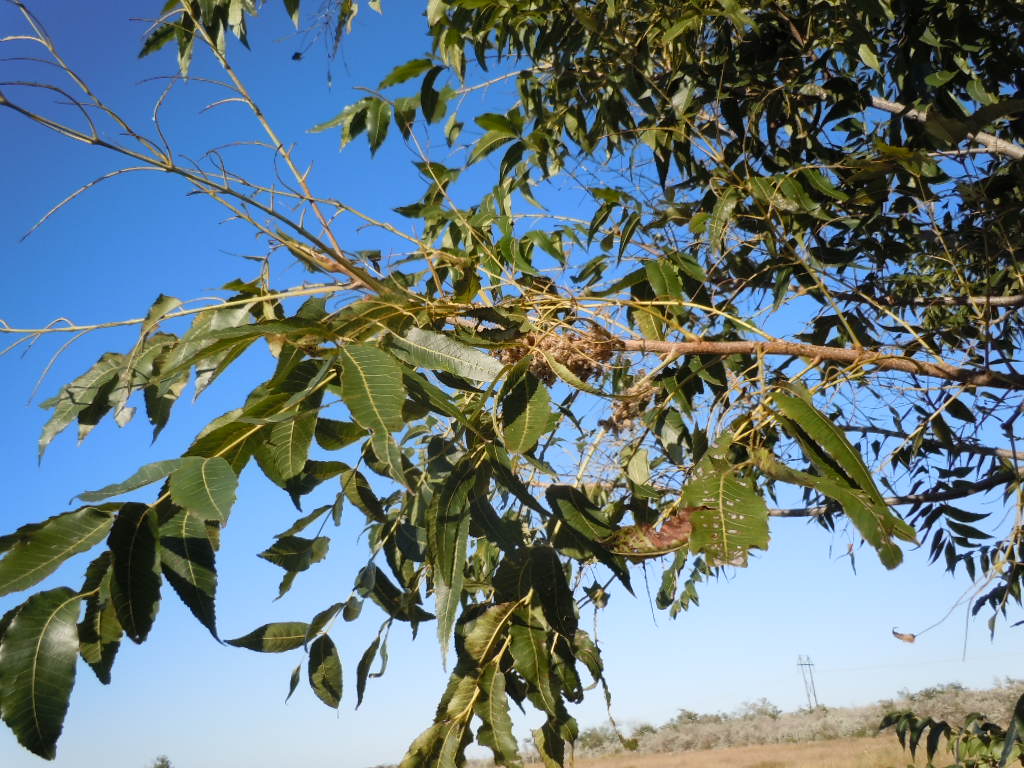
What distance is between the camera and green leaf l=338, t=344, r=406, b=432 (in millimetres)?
852

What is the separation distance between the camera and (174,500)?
79cm

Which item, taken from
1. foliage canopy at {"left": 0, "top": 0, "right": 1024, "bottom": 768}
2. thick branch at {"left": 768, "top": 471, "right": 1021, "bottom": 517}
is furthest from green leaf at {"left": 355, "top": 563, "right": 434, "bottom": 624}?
thick branch at {"left": 768, "top": 471, "right": 1021, "bottom": 517}

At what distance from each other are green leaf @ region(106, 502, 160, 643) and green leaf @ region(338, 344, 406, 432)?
0.21m

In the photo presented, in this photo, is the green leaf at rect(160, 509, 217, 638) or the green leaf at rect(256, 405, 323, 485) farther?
the green leaf at rect(256, 405, 323, 485)

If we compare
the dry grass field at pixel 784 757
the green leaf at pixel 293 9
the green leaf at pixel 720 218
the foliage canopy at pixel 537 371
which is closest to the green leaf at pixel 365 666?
the foliage canopy at pixel 537 371

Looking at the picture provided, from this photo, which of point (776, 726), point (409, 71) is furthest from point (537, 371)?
point (776, 726)

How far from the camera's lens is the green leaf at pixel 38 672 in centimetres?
72

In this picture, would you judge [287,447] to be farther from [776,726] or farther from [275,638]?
[776,726]

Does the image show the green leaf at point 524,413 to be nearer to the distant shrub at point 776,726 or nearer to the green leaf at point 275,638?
the green leaf at point 275,638

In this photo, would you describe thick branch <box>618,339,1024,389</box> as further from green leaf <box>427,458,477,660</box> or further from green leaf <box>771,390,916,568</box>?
green leaf <box>427,458,477,660</box>

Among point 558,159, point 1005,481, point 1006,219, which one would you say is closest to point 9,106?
point 558,159

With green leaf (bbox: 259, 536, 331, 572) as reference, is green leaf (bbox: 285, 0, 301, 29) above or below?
above

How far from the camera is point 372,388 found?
882mm

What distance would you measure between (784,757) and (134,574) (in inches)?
810
